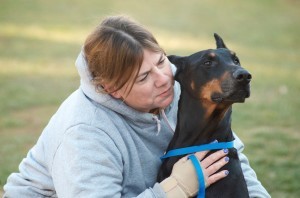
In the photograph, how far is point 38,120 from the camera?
7328 millimetres

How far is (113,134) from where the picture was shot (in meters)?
3.45

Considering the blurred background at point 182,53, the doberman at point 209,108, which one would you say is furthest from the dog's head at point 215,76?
the blurred background at point 182,53

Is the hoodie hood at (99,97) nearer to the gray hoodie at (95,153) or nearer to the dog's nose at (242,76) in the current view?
the gray hoodie at (95,153)

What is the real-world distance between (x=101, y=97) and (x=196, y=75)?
60cm

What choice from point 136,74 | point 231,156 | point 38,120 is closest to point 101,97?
point 136,74

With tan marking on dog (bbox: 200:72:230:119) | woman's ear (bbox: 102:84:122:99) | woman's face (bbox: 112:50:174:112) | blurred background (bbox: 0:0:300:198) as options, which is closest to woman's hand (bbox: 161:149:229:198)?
tan marking on dog (bbox: 200:72:230:119)

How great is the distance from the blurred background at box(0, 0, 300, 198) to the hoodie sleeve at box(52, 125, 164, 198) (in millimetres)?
1019

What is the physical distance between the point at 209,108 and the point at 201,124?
0.39 feet

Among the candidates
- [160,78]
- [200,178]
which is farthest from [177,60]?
[200,178]

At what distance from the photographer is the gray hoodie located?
329cm

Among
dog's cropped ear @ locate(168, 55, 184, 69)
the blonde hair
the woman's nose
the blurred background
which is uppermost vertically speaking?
the blonde hair

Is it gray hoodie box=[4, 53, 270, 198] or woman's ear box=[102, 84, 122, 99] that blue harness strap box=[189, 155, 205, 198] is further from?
woman's ear box=[102, 84, 122, 99]

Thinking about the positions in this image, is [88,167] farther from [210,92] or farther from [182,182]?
[210,92]

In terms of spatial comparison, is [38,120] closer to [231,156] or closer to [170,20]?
[231,156]
